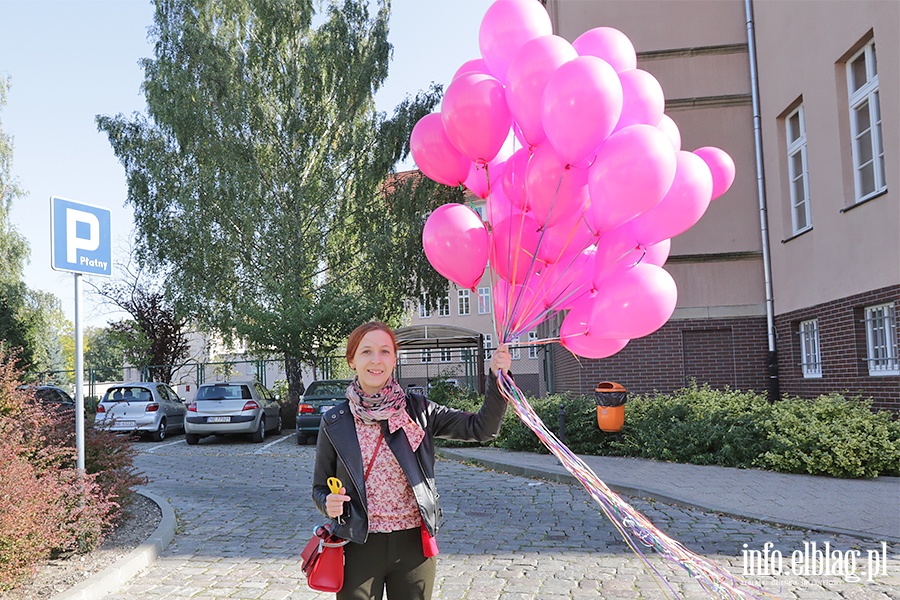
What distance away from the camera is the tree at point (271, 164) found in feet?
82.2

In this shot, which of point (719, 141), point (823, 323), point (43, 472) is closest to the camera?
point (43, 472)

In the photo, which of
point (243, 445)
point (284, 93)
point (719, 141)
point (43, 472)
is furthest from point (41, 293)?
point (43, 472)

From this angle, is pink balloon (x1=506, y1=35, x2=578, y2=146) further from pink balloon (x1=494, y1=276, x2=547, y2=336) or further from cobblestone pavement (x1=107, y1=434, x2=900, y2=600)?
cobblestone pavement (x1=107, y1=434, x2=900, y2=600)

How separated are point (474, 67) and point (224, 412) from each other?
15423 millimetres

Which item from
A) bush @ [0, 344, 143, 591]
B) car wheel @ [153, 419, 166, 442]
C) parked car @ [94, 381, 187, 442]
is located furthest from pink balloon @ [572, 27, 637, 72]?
car wheel @ [153, 419, 166, 442]

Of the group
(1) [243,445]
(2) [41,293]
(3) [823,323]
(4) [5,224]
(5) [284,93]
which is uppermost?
(5) [284,93]

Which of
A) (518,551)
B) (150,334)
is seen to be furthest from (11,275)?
(518,551)

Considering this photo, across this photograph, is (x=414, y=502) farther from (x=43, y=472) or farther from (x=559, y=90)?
(x=43, y=472)

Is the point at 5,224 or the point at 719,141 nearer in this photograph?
the point at 719,141

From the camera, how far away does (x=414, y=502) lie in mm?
3236

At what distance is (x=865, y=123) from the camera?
12516 mm

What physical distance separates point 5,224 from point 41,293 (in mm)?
5719

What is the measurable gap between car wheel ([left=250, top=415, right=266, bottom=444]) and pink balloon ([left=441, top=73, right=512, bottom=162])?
15.9 m

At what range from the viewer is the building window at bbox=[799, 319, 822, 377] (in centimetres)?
1485
